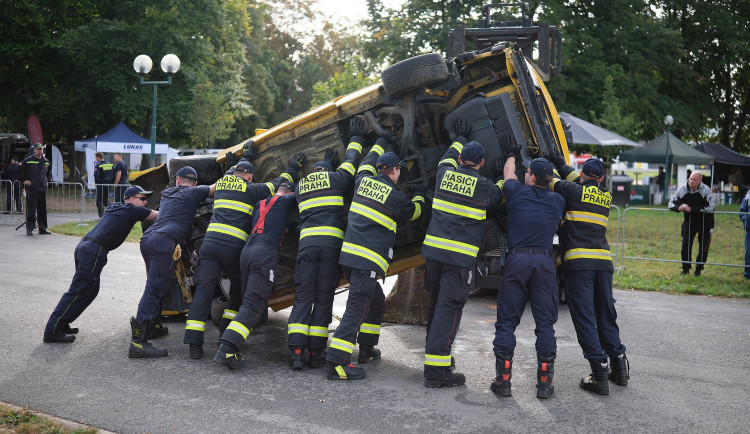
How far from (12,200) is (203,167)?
12371 mm

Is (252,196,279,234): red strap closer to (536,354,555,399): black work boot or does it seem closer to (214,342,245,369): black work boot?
(214,342,245,369): black work boot

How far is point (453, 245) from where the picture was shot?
561 centimetres

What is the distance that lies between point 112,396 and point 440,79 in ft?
11.9

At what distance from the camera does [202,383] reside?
5520 mm

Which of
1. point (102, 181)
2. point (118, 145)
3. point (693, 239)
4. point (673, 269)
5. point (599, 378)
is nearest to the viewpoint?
point (599, 378)

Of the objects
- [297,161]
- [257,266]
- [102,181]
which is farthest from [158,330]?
[102,181]

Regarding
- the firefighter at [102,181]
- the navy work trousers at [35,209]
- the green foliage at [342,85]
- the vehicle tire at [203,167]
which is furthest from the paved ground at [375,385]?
the green foliage at [342,85]

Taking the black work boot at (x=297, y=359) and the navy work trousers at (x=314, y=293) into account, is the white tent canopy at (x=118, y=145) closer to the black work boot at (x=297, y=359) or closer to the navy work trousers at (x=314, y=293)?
the navy work trousers at (x=314, y=293)

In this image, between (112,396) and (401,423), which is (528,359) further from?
(112,396)

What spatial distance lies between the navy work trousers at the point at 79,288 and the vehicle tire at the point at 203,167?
3.79 feet

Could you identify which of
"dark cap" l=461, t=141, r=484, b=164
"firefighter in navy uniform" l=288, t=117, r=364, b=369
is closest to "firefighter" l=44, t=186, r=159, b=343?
"firefighter in navy uniform" l=288, t=117, r=364, b=369

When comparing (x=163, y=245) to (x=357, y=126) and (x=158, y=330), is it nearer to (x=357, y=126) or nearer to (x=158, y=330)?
(x=158, y=330)

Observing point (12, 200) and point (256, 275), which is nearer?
point (256, 275)

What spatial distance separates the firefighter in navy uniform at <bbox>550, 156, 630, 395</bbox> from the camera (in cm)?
563
